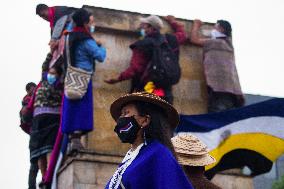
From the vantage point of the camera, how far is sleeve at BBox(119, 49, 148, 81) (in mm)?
13398

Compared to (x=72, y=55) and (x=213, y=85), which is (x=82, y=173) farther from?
(x=213, y=85)

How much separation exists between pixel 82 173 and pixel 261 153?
2.37m

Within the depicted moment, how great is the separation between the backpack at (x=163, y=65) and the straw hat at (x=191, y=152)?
21.0ft

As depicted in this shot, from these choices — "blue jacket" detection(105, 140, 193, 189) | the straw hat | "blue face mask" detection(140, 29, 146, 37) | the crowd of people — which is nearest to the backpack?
the crowd of people

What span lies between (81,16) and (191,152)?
250 inches

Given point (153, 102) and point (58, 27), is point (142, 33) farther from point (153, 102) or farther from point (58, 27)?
point (153, 102)

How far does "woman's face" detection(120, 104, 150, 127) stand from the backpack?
7.20m

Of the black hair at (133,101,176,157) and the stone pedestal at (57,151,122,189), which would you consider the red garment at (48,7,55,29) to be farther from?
the black hair at (133,101,176,157)

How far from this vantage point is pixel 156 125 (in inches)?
224

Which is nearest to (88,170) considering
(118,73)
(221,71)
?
(118,73)

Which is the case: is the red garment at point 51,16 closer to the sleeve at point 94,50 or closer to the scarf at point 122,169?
the sleeve at point 94,50

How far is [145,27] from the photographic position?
13.4 metres

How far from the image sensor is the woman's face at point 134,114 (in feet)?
18.6

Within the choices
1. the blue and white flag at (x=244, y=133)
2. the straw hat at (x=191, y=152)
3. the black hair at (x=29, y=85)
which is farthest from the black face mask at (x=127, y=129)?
the black hair at (x=29, y=85)
